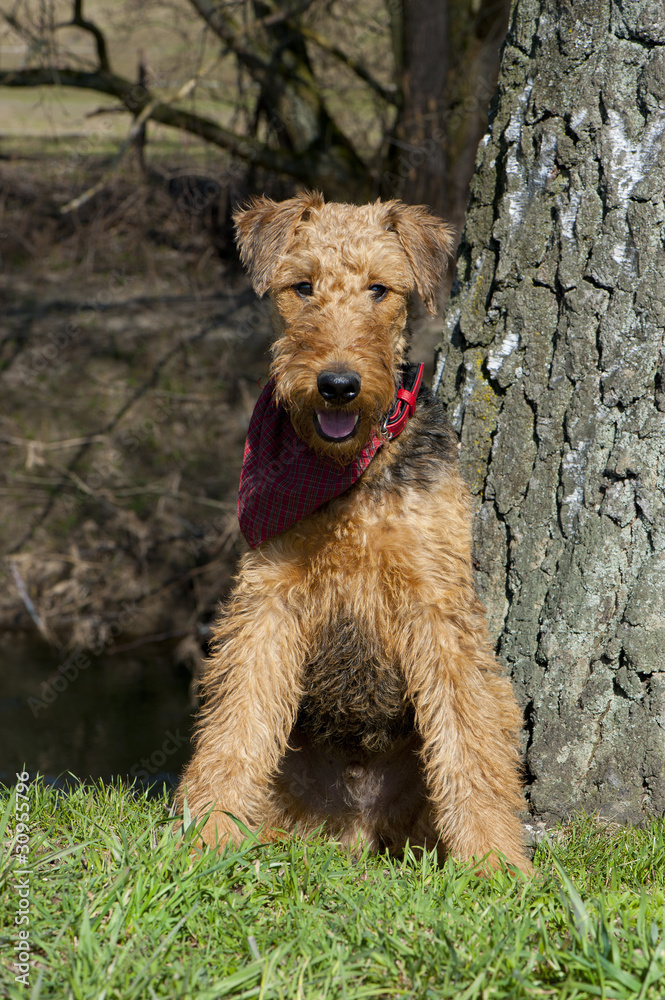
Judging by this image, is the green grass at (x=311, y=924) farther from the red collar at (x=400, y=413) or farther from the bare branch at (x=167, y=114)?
the bare branch at (x=167, y=114)

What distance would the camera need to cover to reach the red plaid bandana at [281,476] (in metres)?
2.79

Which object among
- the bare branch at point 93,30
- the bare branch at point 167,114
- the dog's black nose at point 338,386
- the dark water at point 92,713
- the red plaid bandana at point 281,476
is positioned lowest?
the dark water at point 92,713

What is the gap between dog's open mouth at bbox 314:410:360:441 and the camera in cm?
267

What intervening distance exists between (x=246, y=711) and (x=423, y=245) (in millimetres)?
1780

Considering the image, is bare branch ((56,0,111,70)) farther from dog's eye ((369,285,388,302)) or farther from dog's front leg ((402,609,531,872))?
dog's front leg ((402,609,531,872))

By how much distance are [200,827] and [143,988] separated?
0.65 metres

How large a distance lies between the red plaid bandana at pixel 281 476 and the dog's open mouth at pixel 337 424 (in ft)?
0.48

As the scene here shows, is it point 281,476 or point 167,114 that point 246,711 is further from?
point 167,114

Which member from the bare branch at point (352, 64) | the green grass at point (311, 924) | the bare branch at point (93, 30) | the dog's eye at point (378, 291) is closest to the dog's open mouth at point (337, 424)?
the dog's eye at point (378, 291)

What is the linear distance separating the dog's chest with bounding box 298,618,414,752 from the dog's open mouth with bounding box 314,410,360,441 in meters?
0.63

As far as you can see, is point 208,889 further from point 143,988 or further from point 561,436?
point 561,436

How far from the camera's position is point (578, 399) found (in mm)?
2926

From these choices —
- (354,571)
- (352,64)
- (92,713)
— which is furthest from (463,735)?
(352,64)

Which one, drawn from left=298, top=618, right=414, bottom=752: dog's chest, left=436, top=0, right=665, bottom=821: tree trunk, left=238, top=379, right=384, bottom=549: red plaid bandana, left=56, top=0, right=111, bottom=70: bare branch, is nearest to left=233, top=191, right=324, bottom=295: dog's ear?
left=238, top=379, right=384, bottom=549: red plaid bandana
